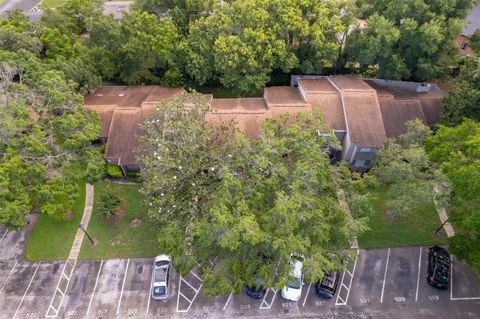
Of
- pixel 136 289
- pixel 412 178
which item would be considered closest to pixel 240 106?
pixel 412 178

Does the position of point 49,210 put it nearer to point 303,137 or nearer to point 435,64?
point 303,137

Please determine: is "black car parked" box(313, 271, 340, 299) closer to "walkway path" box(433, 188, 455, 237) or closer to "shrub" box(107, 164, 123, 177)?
"walkway path" box(433, 188, 455, 237)

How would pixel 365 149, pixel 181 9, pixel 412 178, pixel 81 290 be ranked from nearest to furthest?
pixel 412 178, pixel 81 290, pixel 365 149, pixel 181 9

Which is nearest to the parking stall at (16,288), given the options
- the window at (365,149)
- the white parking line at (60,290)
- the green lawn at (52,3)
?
the white parking line at (60,290)

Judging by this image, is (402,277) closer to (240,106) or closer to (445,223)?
(445,223)

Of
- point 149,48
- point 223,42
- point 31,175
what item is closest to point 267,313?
point 31,175

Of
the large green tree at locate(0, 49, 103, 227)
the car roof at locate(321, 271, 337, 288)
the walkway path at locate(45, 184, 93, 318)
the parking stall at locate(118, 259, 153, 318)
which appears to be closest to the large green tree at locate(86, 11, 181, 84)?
the large green tree at locate(0, 49, 103, 227)
